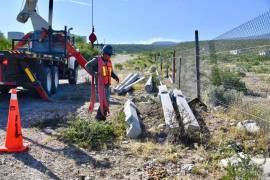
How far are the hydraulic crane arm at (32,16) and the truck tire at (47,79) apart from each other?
2.49 m

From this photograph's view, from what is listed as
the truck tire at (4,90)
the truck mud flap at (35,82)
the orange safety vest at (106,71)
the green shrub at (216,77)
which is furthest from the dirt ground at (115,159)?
the truck tire at (4,90)

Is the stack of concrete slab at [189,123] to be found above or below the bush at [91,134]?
above

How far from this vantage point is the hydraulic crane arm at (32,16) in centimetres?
1616

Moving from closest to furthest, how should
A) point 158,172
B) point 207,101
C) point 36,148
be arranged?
point 158,172, point 36,148, point 207,101

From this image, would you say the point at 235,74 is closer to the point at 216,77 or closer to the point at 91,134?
the point at 216,77

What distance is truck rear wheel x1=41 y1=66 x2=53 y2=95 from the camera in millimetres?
13602

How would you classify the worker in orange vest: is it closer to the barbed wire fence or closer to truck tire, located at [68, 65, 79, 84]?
the barbed wire fence

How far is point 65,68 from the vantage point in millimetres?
17625

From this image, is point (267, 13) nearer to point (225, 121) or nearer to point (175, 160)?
point (175, 160)

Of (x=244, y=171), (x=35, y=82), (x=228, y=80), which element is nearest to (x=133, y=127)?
(x=228, y=80)

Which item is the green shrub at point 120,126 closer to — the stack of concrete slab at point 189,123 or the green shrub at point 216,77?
the stack of concrete slab at point 189,123

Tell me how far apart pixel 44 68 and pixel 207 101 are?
5455 mm

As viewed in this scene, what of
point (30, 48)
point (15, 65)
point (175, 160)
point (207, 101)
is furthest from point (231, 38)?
point (30, 48)

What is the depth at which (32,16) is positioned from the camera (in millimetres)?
16297
